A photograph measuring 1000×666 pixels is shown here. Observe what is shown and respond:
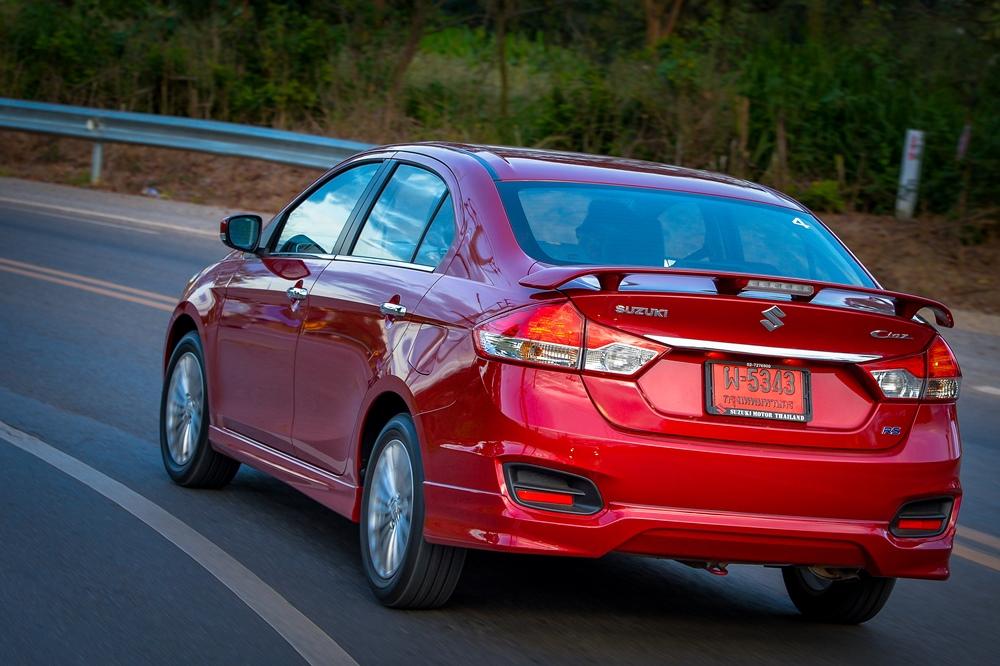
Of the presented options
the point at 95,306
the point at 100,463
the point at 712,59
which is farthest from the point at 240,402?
the point at 712,59

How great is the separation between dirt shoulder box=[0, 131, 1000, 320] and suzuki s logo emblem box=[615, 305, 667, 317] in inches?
384

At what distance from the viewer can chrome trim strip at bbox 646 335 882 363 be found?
4680 millimetres

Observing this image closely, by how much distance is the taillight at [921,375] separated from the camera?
4926 millimetres

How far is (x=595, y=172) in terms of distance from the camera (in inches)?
227

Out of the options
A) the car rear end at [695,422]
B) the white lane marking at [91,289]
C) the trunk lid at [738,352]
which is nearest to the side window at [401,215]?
the car rear end at [695,422]

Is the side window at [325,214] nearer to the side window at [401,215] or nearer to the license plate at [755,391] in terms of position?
the side window at [401,215]

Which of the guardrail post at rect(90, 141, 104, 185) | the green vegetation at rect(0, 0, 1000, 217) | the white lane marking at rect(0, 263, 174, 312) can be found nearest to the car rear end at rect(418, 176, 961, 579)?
the white lane marking at rect(0, 263, 174, 312)

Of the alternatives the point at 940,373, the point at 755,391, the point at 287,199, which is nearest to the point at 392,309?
the point at 755,391

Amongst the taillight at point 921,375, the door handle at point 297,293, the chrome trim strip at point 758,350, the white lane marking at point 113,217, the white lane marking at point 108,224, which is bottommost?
the white lane marking at point 108,224

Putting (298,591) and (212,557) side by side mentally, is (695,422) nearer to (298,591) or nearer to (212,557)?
(298,591)

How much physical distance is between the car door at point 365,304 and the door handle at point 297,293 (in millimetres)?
91

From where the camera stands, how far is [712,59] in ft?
66.8

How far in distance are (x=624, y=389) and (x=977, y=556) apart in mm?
2840

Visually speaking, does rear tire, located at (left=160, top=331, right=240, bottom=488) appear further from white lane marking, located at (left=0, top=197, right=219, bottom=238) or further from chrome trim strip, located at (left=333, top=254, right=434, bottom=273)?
white lane marking, located at (left=0, top=197, right=219, bottom=238)
